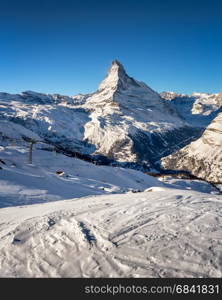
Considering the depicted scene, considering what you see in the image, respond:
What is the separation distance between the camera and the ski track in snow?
7375 millimetres

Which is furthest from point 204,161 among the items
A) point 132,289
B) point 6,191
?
point 132,289

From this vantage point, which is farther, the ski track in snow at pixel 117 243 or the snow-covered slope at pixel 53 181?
the snow-covered slope at pixel 53 181

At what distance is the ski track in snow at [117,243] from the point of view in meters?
7.38

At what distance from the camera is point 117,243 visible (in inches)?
346

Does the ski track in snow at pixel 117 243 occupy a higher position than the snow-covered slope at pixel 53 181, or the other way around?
the ski track in snow at pixel 117 243

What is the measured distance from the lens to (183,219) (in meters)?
10.8

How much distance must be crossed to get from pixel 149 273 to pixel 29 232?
5.66 metres

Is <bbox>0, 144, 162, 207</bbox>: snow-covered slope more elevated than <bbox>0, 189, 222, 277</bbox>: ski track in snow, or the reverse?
<bbox>0, 189, 222, 277</bbox>: ski track in snow

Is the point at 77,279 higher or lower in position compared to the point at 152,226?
lower

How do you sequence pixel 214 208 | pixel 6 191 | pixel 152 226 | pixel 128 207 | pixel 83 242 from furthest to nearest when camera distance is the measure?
pixel 6 191 → pixel 128 207 → pixel 214 208 → pixel 152 226 → pixel 83 242

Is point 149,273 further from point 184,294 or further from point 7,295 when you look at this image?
point 7,295

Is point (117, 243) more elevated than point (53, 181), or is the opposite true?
point (117, 243)

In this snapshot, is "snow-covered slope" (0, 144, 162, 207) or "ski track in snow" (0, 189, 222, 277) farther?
"snow-covered slope" (0, 144, 162, 207)

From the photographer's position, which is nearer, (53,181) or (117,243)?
(117,243)
